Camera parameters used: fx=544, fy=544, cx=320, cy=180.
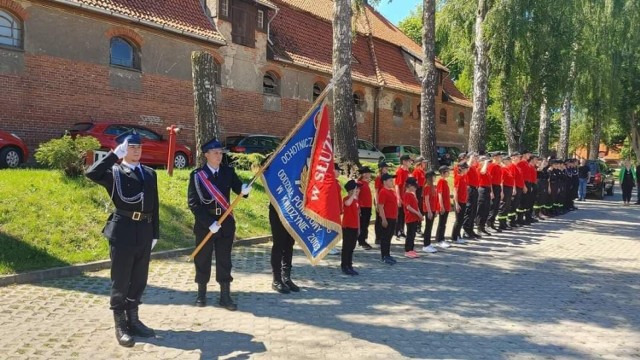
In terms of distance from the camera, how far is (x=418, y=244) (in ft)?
35.6

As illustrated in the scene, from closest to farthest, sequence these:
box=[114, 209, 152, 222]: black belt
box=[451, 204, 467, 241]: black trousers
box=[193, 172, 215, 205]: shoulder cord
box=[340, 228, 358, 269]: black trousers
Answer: box=[114, 209, 152, 222]: black belt < box=[193, 172, 215, 205]: shoulder cord < box=[340, 228, 358, 269]: black trousers < box=[451, 204, 467, 241]: black trousers

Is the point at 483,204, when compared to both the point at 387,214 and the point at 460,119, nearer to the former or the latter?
the point at 387,214

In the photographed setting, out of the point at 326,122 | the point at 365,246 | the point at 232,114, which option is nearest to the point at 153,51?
the point at 232,114

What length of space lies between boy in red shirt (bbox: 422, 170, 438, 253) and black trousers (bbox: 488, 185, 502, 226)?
262 centimetres

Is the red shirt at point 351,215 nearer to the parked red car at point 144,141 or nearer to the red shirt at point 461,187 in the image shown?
the red shirt at point 461,187

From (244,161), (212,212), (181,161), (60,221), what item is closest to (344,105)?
(244,161)

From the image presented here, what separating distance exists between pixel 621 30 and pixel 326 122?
29309 mm

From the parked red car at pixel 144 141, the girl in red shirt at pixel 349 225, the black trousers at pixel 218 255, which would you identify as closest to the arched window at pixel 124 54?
the parked red car at pixel 144 141

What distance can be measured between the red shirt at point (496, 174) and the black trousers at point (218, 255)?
7894 mm

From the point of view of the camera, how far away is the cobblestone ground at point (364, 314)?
4.93 m

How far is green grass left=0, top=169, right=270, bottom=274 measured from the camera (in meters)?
7.66

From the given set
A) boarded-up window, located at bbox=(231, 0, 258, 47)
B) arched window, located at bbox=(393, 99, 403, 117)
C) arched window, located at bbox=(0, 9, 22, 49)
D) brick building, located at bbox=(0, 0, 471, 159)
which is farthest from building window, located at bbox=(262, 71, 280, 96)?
arched window, located at bbox=(0, 9, 22, 49)

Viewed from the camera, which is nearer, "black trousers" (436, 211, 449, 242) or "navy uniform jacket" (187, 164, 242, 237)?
"navy uniform jacket" (187, 164, 242, 237)

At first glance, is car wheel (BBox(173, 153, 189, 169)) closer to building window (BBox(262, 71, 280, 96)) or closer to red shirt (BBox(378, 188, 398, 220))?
building window (BBox(262, 71, 280, 96))
